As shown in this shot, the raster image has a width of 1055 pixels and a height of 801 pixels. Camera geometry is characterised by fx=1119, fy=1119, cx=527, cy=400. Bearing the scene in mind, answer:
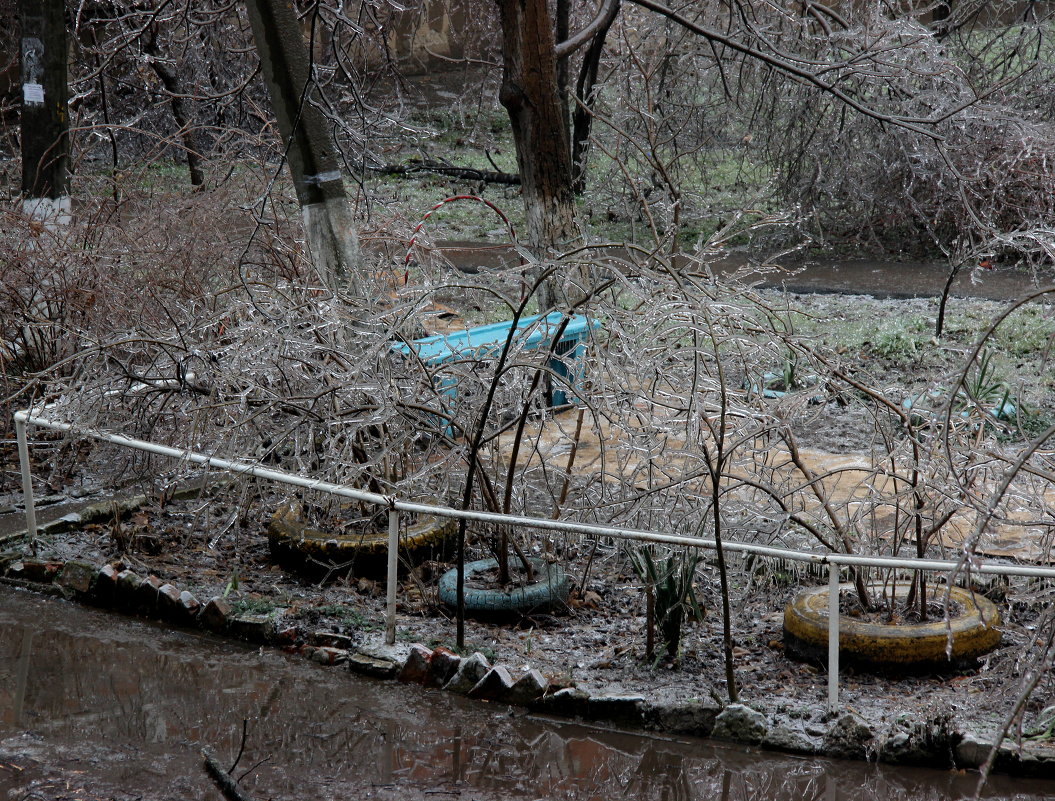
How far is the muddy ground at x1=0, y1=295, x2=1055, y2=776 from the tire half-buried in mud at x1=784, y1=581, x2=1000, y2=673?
0.06 m

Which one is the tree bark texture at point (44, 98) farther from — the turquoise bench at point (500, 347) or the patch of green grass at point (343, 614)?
the patch of green grass at point (343, 614)

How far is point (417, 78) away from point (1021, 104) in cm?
1749

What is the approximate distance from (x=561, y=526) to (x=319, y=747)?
4.33ft

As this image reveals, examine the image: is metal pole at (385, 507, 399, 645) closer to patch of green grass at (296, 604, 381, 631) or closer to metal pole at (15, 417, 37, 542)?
patch of green grass at (296, 604, 381, 631)

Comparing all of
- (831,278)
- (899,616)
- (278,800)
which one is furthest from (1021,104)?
(278,800)

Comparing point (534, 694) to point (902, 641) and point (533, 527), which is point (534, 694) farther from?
point (902, 641)

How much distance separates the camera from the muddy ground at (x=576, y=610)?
4605 mm

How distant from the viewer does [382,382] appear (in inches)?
209

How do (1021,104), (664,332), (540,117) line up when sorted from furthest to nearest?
(1021,104)
(540,117)
(664,332)

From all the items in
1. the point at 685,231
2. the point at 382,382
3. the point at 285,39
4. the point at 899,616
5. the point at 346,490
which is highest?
the point at 285,39

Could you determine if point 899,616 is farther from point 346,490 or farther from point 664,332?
point 346,490

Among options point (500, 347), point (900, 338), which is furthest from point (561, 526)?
point (900, 338)

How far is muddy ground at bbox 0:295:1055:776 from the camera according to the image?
461 centimetres

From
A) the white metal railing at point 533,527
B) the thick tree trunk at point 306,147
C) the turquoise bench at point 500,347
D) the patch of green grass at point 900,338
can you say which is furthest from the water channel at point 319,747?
the patch of green grass at point 900,338
